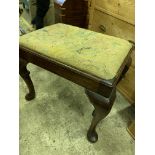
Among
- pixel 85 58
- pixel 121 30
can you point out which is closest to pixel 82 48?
pixel 85 58

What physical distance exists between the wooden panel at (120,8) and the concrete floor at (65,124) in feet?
1.79

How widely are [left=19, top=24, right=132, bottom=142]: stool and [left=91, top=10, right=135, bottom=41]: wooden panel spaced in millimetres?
190

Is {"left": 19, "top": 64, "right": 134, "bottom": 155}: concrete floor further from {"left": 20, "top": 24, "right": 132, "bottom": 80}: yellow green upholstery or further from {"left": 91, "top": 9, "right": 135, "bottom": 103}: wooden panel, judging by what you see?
{"left": 20, "top": 24, "right": 132, "bottom": 80}: yellow green upholstery

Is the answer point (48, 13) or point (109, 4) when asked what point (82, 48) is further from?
point (48, 13)

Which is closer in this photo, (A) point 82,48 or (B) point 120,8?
(A) point 82,48

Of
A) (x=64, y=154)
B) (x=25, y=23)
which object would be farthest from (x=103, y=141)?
(x=25, y=23)

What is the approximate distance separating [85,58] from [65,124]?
488 millimetres

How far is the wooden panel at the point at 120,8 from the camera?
117 cm

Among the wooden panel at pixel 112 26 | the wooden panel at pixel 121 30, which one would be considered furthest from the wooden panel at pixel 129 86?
the wooden panel at pixel 112 26

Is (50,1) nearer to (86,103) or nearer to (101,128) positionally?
(86,103)

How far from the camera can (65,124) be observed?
4.01 feet

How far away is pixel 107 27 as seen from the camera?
1.40 metres

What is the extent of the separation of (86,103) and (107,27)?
1.75 ft

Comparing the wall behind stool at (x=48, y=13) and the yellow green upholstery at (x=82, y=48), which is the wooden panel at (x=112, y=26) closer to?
the yellow green upholstery at (x=82, y=48)
